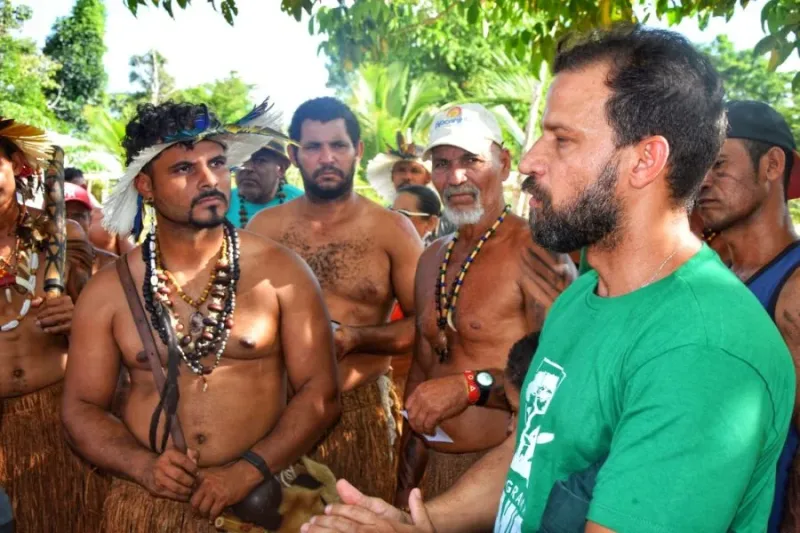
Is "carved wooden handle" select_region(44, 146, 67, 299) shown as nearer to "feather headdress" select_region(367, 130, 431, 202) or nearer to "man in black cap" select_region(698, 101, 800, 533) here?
"man in black cap" select_region(698, 101, 800, 533)

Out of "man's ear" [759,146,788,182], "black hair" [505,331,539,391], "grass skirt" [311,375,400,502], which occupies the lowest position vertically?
"grass skirt" [311,375,400,502]

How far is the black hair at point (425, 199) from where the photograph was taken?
7.59m

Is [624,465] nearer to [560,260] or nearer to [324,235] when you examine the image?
[560,260]

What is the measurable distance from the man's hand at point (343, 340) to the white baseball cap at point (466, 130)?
1.05 metres

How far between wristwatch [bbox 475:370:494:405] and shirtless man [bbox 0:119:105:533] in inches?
93.0

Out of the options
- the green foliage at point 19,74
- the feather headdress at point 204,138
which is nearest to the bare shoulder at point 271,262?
the feather headdress at point 204,138

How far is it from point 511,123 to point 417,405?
22352 millimetres

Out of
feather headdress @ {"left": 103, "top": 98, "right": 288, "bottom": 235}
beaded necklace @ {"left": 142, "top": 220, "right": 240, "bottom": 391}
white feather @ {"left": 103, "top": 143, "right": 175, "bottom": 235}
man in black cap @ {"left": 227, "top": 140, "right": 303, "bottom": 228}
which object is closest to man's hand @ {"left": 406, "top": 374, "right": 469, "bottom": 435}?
beaded necklace @ {"left": 142, "top": 220, "right": 240, "bottom": 391}

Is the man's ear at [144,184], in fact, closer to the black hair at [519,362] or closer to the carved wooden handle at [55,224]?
the carved wooden handle at [55,224]

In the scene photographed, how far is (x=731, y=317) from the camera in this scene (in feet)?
4.79

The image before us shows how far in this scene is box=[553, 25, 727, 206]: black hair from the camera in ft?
5.56

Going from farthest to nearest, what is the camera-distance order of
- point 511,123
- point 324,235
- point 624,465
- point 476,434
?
1. point 511,123
2. point 324,235
3. point 476,434
4. point 624,465

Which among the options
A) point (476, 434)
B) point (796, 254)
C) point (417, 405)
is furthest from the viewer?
point (476, 434)

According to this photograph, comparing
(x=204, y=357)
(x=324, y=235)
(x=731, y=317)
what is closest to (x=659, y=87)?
(x=731, y=317)
